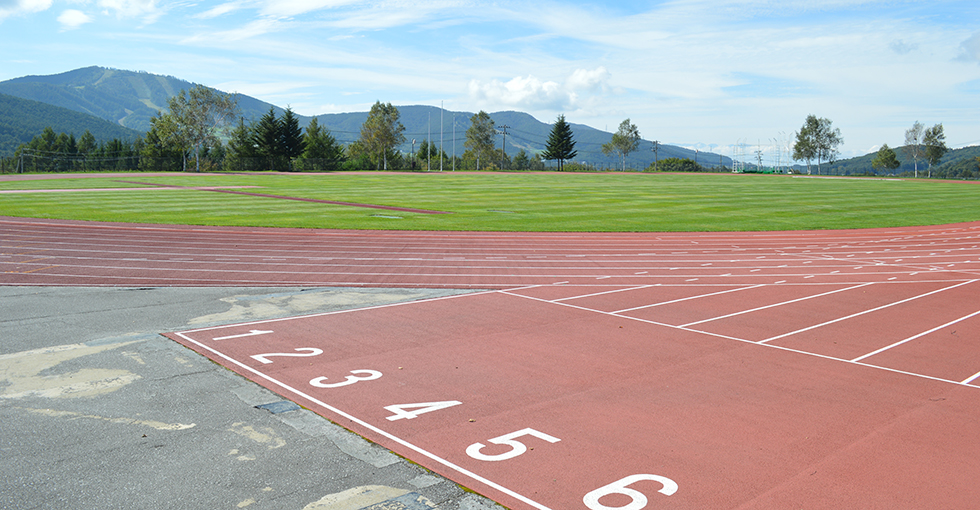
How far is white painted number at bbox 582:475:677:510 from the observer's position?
506cm

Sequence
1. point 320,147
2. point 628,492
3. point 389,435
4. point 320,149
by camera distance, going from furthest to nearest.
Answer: point 320,147, point 320,149, point 389,435, point 628,492

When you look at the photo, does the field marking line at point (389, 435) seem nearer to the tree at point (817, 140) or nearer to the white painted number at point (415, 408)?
the white painted number at point (415, 408)

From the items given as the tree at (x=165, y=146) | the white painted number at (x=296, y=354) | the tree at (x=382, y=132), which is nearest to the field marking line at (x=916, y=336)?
the white painted number at (x=296, y=354)

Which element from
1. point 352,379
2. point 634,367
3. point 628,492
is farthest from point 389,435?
point 634,367

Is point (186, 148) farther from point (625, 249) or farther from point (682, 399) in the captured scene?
point (682, 399)

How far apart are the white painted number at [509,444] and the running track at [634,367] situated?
4 centimetres

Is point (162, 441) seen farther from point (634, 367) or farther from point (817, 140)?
point (817, 140)

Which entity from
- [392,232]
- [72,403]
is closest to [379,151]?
[392,232]

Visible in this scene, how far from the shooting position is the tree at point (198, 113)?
94.7 metres

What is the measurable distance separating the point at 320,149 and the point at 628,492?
106 metres

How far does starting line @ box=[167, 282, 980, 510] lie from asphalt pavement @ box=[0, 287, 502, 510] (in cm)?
40

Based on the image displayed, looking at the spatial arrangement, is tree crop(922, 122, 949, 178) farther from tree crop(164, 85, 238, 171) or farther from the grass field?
tree crop(164, 85, 238, 171)

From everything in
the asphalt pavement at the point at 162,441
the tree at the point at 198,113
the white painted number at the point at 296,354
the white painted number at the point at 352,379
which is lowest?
the asphalt pavement at the point at 162,441

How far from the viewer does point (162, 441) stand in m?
6.14
